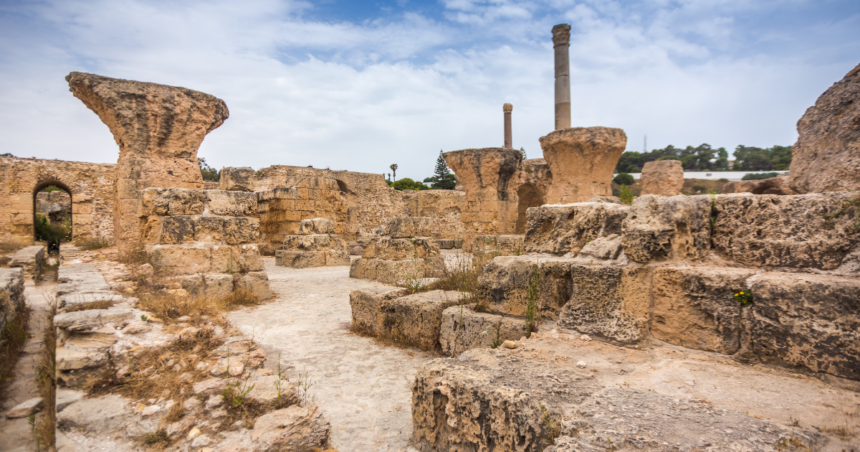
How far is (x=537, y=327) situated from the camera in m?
2.80

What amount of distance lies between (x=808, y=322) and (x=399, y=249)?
20.9ft

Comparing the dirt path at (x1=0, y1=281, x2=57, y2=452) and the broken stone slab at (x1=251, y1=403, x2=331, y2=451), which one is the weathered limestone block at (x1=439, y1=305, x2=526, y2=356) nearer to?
the broken stone slab at (x1=251, y1=403, x2=331, y2=451)

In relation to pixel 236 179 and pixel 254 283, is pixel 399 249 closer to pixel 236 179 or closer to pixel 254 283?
pixel 254 283

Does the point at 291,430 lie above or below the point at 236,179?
below

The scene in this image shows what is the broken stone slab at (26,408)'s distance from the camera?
8.81 ft

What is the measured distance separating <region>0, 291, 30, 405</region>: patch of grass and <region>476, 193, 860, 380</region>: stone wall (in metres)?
3.86

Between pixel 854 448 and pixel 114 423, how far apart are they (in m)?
3.03

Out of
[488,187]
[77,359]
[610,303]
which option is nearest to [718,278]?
[610,303]

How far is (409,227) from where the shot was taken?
26.2ft

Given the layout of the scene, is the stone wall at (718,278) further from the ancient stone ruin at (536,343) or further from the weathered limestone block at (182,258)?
the weathered limestone block at (182,258)

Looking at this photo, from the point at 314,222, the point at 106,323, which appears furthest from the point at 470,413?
the point at 314,222

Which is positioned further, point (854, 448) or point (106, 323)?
point (106, 323)

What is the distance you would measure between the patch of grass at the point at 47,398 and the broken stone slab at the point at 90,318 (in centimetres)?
21

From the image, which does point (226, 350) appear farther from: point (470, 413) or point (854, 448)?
point (854, 448)
